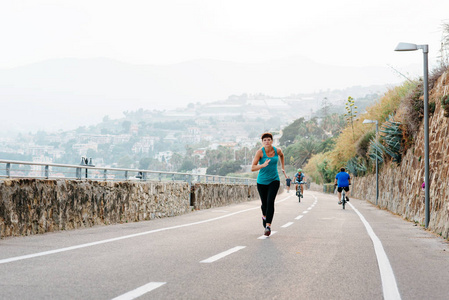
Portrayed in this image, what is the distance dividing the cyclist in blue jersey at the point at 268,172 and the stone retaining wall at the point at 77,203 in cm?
442

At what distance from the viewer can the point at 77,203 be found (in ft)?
43.2

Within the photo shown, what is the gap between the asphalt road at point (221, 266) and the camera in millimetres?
5621

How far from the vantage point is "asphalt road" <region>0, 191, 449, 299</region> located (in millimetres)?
5621

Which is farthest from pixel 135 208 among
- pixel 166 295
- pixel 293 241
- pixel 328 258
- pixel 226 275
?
pixel 166 295

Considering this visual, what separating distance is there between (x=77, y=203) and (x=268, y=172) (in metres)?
4.72

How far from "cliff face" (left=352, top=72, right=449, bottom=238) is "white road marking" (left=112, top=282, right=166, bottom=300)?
8329mm

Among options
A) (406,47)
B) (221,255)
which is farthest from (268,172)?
(406,47)

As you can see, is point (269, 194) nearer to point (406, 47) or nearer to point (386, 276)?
point (386, 276)

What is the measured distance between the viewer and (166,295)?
5332mm

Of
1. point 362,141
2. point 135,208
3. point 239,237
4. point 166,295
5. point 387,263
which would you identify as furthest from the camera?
point 362,141

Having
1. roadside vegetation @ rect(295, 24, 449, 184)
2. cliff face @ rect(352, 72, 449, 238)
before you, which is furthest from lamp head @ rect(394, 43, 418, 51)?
cliff face @ rect(352, 72, 449, 238)

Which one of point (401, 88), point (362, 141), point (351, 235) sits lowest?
point (351, 235)

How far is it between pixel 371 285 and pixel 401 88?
1143 inches

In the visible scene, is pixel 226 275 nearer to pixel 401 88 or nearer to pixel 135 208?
pixel 135 208
